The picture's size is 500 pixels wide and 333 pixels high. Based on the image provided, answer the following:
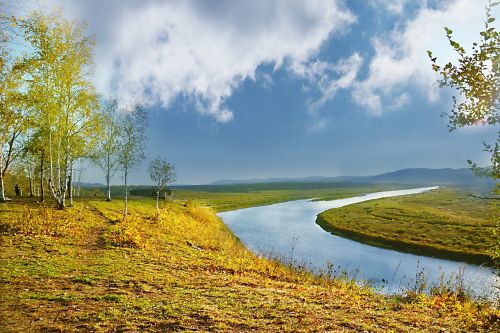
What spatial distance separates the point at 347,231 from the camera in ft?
253

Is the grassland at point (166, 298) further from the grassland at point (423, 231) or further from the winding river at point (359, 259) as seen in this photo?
the grassland at point (423, 231)

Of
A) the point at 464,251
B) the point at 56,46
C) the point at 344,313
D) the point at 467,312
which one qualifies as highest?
the point at 56,46

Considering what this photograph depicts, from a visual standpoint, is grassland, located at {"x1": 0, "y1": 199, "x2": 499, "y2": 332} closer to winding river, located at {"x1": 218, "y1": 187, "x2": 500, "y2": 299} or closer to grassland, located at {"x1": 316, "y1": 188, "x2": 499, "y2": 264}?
winding river, located at {"x1": 218, "y1": 187, "x2": 500, "y2": 299}

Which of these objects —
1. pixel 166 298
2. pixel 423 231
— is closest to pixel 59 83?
pixel 166 298

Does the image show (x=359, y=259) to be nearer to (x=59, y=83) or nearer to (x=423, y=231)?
(x=423, y=231)

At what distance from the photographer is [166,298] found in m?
14.9

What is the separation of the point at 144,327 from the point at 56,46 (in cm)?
3433

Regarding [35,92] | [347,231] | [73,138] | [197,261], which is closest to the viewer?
[197,261]

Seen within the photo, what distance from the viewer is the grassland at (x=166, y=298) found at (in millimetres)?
11867

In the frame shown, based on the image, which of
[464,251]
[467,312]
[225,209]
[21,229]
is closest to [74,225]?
[21,229]

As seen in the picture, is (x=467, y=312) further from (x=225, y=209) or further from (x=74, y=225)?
(x=225, y=209)

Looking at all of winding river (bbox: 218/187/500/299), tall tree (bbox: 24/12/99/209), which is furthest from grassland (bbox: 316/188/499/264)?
tall tree (bbox: 24/12/99/209)

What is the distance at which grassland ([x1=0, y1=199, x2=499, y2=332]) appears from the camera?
11.9 m

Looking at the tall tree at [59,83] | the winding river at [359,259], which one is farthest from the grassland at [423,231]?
the tall tree at [59,83]
